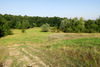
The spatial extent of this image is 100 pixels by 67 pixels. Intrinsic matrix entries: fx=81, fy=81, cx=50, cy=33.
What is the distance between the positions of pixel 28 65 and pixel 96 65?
4095 mm

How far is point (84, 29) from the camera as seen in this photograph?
39.2 meters

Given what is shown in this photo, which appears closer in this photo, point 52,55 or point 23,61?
point 23,61

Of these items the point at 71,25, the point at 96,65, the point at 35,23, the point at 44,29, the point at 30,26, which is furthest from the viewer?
the point at 35,23

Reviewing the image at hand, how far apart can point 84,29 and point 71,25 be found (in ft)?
22.5

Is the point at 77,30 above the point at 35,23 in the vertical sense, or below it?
below

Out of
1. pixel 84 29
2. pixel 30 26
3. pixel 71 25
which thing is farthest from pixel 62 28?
pixel 30 26

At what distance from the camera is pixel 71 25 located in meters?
42.9

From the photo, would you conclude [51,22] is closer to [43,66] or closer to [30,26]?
[30,26]

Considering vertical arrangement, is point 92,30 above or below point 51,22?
below

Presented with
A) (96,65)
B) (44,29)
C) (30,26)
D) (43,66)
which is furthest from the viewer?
(30,26)

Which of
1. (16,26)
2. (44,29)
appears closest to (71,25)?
(44,29)

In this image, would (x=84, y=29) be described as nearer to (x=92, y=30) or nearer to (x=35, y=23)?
(x=92, y=30)

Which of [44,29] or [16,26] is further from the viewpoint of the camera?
[16,26]

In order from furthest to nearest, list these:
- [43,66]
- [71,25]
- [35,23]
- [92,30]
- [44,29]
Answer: [35,23], [44,29], [71,25], [92,30], [43,66]
